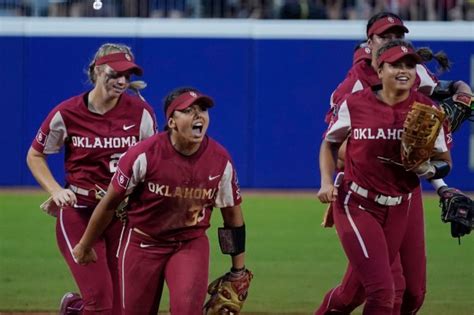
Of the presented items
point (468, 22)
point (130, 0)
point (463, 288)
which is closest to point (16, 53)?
point (130, 0)

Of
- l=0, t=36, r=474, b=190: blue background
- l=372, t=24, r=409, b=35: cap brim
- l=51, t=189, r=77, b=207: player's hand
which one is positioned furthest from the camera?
l=0, t=36, r=474, b=190: blue background

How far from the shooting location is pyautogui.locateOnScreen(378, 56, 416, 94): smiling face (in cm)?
715

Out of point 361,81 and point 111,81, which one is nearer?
point 111,81

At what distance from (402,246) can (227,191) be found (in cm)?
138

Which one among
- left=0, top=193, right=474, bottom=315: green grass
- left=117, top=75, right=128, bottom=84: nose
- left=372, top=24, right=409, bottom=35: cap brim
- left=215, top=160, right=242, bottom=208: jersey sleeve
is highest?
left=372, top=24, right=409, bottom=35: cap brim

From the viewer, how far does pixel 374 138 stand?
721cm

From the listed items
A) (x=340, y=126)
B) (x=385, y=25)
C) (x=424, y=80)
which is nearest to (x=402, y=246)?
(x=340, y=126)

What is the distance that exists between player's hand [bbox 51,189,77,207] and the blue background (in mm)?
8090

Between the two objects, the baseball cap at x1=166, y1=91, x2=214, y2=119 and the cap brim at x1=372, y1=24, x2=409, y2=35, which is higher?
the cap brim at x1=372, y1=24, x2=409, y2=35

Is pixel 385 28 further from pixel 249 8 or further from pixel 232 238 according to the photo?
pixel 249 8

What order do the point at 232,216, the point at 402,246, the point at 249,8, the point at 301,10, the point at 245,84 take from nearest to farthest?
the point at 232,216, the point at 402,246, the point at 245,84, the point at 301,10, the point at 249,8

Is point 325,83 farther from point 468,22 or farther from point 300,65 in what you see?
point 468,22

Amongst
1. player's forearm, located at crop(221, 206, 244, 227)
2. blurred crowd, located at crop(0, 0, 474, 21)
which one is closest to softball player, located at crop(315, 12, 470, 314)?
player's forearm, located at crop(221, 206, 244, 227)

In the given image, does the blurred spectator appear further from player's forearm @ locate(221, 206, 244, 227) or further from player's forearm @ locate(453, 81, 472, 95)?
player's forearm @ locate(221, 206, 244, 227)
